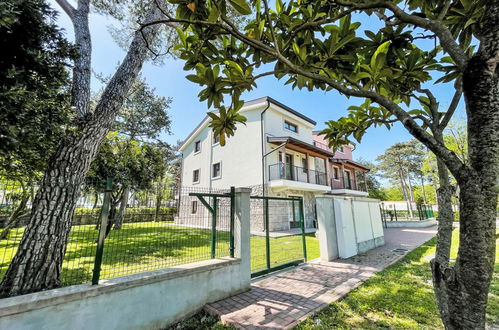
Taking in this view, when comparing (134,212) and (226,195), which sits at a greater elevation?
(226,195)

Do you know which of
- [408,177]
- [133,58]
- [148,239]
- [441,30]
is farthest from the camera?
[408,177]

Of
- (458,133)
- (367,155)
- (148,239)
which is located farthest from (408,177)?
(148,239)

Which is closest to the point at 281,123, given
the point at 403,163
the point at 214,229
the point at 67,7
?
the point at 214,229

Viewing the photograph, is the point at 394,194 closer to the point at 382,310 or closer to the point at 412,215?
the point at 412,215

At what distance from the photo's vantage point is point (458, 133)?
15.0m

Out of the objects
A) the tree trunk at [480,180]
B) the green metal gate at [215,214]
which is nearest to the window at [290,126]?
the green metal gate at [215,214]

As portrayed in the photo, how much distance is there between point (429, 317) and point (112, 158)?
1028cm

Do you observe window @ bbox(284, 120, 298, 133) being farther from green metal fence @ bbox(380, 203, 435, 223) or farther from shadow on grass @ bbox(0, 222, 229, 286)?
shadow on grass @ bbox(0, 222, 229, 286)

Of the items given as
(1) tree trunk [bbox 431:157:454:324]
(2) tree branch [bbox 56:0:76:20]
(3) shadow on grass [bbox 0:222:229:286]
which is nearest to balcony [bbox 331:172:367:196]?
(3) shadow on grass [bbox 0:222:229:286]

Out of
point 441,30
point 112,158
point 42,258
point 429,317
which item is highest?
point 112,158

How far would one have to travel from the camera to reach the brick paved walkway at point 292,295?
3172mm

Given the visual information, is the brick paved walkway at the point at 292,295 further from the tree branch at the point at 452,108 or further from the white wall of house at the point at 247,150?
the white wall of house at the point at 247,150

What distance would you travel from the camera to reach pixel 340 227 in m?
6.56

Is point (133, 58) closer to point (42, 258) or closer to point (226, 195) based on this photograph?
point (226, 195)
